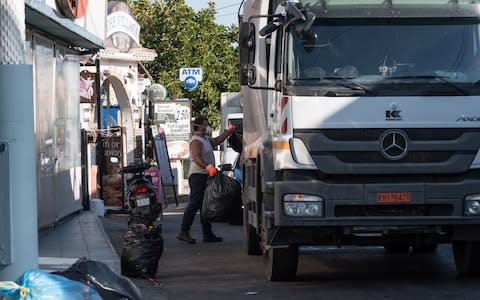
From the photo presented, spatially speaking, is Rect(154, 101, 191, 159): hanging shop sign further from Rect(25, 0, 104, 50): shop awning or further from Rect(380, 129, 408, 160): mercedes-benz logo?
Rect(380, 129, 408, 160): mercedes-benz logo

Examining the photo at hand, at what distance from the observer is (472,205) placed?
355 inches

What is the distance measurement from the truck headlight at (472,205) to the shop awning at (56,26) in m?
5.19

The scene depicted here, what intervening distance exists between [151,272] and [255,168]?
5.27 ft

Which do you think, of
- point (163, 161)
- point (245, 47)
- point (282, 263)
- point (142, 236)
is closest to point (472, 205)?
point (282, 263)

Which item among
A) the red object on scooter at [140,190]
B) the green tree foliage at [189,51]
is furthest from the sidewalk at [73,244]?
the green tree foliage at [189,51]

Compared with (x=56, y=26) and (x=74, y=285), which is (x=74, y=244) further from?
(x=74, y=285)

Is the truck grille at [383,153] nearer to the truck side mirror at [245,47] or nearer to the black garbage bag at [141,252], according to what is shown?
the truck side mirror at [245,47]

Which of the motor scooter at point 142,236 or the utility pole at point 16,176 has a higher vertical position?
the utility pole at point 16,176

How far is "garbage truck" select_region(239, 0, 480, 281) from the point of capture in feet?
29.5

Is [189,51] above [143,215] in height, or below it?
above

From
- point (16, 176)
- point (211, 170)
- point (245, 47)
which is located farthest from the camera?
point (211, 170)

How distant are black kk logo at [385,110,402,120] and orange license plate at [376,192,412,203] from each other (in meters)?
0.72

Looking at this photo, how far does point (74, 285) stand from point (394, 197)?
4905 millimetres

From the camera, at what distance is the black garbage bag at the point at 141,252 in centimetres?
1013
